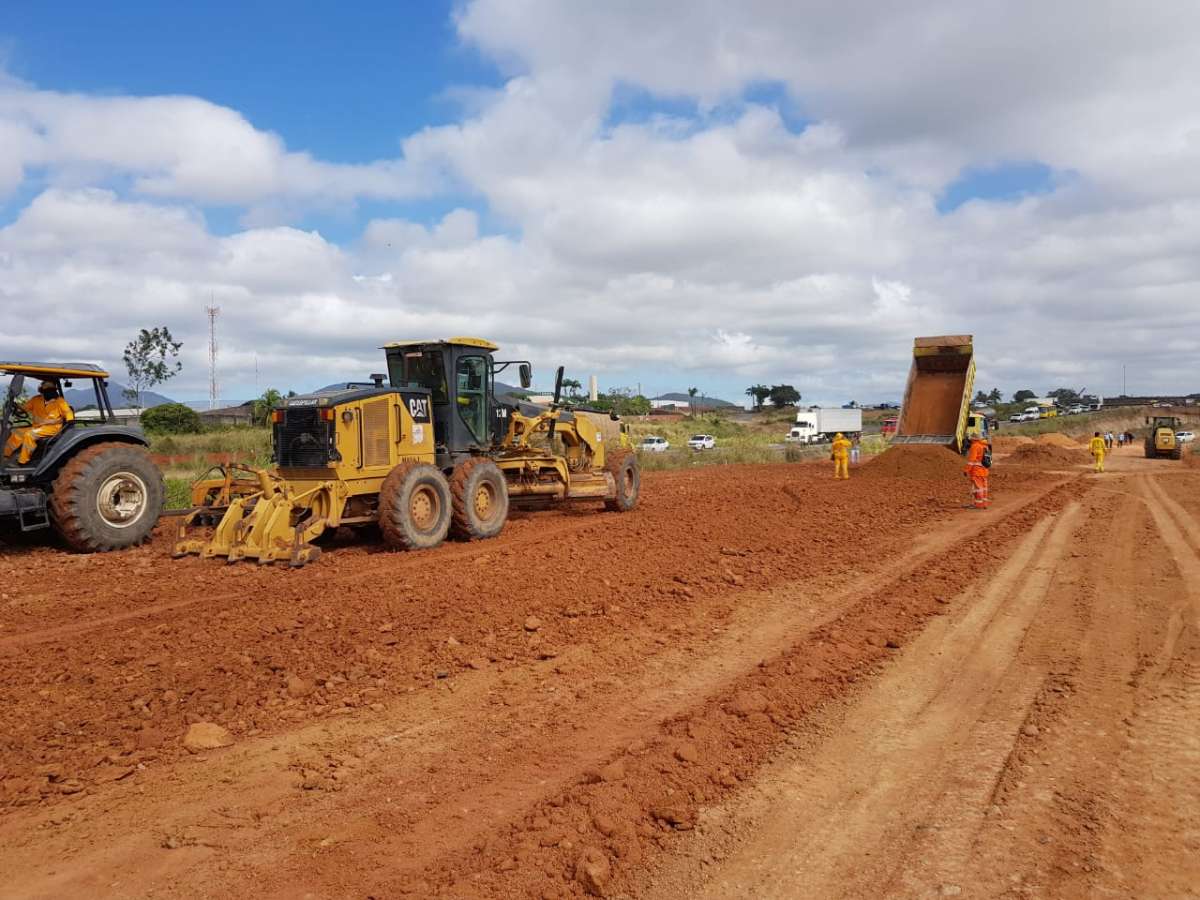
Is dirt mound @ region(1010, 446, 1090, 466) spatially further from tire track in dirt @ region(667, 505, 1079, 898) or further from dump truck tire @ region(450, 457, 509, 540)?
tire track in dirt @ region(667, 505, 1079, 898)

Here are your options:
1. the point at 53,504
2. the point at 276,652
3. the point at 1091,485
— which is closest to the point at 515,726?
the point at 276,652

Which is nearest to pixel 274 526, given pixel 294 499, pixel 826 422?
pixel 294 499

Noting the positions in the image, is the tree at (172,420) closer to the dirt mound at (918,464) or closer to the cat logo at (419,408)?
the dirt mound at (918,464)

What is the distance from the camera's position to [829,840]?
339cm

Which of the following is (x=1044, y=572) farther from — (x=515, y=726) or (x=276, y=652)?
(x=276, y=652)

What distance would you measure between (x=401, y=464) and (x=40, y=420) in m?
4.28

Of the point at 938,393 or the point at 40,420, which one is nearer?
the point at 40,420

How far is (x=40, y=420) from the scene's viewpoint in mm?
9883

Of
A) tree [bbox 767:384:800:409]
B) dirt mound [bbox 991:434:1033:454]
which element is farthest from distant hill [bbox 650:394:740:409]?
dirt mound [bbox 991:434:1033:454]

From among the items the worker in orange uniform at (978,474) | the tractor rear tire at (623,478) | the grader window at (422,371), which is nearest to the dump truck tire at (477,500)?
the grader window at (422,371)

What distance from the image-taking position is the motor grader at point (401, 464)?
9180 mm

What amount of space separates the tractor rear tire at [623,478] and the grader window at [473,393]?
2538mm

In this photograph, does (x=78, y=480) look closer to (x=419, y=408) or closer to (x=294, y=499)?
(x=294, y=499)

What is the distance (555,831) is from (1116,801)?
2410 mm
